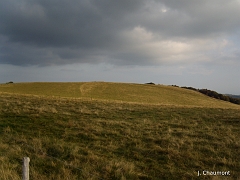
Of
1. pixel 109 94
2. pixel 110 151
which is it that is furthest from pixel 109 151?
pixel 109 94

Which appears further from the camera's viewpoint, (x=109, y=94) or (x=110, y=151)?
(x=109, y=94)

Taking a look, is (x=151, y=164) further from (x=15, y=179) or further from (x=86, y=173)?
(x=15, y=179)

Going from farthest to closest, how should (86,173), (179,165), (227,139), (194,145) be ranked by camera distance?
(227,139) → (194,145) → (179,165) → (86,173)

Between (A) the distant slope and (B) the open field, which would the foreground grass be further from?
(A) the distant slope

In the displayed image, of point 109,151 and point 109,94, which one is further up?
point 109,94

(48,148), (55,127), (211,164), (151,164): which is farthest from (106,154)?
(55,127)

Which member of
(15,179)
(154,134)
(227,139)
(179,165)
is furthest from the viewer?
(154,134)

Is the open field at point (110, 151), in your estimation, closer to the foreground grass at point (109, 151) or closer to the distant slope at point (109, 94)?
the foreground grass at point (109, 151)

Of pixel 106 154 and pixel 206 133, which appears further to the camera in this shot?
pixel 206 133

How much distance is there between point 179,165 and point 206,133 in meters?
5.66

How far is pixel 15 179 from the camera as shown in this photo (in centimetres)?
596

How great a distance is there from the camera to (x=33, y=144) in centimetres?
958

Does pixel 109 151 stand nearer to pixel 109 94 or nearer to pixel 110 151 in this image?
pixel 110 151

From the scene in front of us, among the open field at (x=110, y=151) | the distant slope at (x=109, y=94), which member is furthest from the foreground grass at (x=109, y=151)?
the distant slope at (x=109, y=94)
